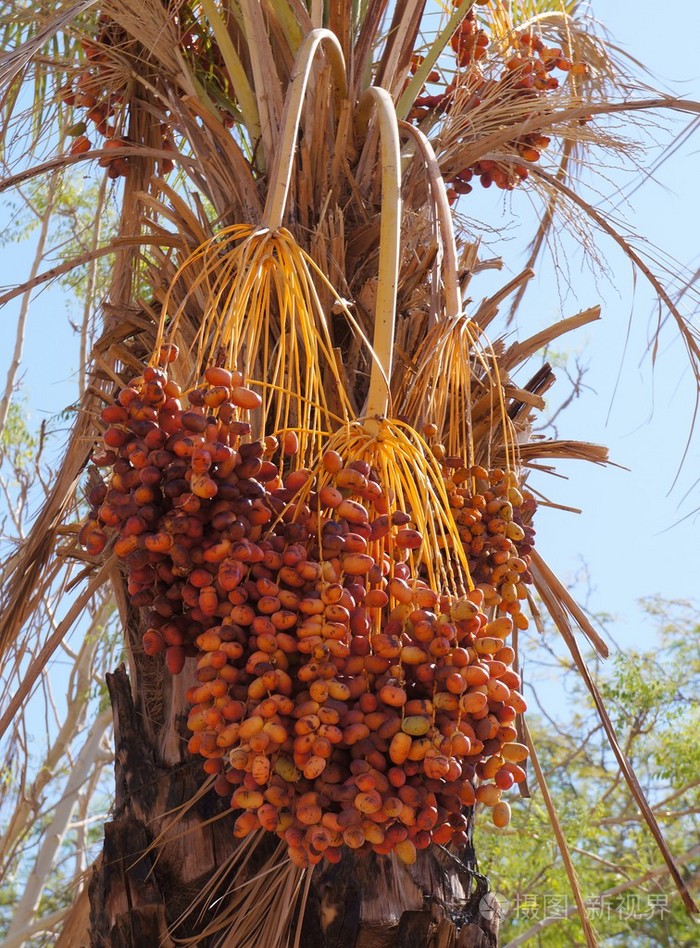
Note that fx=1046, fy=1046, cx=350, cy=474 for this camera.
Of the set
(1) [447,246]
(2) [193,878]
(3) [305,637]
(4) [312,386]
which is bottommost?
(2) [193,878]

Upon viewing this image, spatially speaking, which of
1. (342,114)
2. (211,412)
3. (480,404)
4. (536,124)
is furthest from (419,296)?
(211,412)

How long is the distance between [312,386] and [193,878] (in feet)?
2.27

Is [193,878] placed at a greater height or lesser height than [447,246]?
lesser

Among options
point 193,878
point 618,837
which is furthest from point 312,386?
point 618,837

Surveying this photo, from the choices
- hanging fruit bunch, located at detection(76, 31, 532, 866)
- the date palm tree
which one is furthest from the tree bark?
hanging fruit bunch, located at detection(76, 31, 532, 866)

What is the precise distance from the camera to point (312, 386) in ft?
4.17

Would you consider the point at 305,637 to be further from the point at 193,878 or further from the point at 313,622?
the point at 193,878

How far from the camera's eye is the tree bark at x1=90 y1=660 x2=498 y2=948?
1326mm

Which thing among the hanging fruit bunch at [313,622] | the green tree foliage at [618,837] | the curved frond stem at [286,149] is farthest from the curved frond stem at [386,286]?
the green tree foliage at [618,837]

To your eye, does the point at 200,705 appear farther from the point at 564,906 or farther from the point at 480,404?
the point at 564,906

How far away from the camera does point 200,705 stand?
1.09 m

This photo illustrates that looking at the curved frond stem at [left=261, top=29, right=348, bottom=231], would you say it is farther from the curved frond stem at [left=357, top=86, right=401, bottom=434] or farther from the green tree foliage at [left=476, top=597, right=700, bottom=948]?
the green tree foliage at [left=476, top=597, right=700, bottom=948]

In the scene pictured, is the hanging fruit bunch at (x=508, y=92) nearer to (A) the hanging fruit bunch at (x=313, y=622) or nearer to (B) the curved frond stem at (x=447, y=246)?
(B) the curved frond stem at (x=447, y=246)

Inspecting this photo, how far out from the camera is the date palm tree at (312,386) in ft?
3.65
